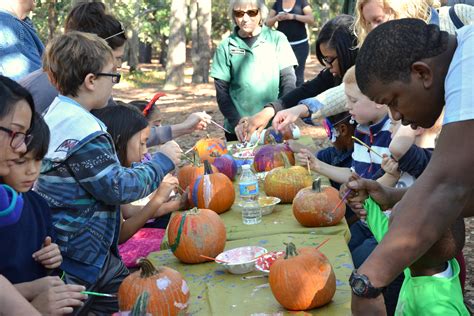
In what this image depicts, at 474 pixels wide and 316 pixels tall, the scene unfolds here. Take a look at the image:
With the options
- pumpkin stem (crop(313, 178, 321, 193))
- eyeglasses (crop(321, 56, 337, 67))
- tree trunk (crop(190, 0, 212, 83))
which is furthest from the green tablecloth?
tree trunk (crop(190, 0, 212, 83))

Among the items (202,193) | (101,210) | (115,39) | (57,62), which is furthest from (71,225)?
(115,39)

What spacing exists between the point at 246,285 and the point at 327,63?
263cm

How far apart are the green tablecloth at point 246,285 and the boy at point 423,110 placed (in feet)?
2.06

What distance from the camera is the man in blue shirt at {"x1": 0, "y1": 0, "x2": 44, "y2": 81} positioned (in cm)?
450

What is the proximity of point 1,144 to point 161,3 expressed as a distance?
97.9 feet

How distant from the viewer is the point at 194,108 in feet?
47.2

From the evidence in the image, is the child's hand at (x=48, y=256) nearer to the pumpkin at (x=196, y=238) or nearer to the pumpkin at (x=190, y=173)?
the pumpkin at (x=196, y=238)

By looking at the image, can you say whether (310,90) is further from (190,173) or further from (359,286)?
(359,286)

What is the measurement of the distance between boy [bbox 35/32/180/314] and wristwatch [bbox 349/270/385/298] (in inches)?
57.2

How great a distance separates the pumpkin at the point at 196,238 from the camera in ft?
10.8

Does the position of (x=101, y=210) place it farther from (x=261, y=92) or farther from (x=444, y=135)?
(x=261, y=92)

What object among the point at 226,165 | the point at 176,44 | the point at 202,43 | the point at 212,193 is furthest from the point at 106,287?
the point at 202,43

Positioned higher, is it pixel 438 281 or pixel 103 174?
pixel 103 174

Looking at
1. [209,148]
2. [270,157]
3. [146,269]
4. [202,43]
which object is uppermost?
[146,269]
